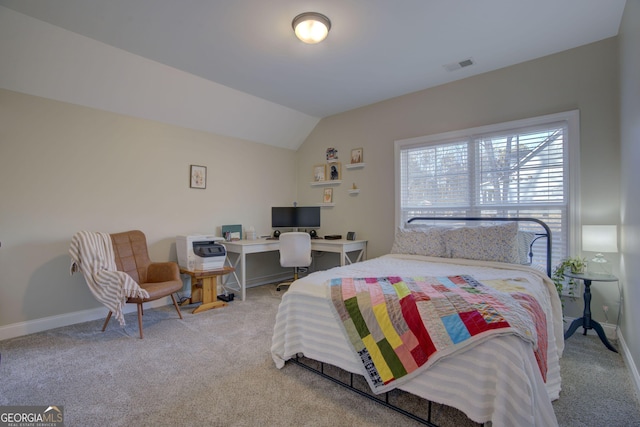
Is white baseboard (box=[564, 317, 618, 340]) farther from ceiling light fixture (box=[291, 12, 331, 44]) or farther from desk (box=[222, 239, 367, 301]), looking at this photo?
ceiling light fixture (box=[291, 12, 331, 44])

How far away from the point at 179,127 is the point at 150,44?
1.30 metres

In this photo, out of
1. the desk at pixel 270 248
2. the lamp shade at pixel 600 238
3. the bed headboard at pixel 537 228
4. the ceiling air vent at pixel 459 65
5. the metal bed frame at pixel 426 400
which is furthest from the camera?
the desk at pixel 270 248

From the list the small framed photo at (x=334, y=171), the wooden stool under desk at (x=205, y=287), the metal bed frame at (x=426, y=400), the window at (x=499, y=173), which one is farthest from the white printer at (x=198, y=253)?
the window at (x=499, y=173)

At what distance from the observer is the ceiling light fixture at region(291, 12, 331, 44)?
7.80ft

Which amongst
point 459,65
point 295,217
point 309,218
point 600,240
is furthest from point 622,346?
point 295,217

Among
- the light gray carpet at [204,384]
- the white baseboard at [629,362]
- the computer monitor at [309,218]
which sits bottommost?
the light gray carpet at [204,384]

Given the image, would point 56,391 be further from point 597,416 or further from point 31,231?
point 597,416

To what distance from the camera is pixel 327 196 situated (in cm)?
498

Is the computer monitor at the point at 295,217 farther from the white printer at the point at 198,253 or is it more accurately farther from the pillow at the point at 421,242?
the pillow at the point at 421,242

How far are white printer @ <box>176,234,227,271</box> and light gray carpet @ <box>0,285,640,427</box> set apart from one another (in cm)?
91

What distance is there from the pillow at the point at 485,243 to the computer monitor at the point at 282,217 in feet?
8.26

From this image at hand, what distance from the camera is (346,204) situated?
4750 mm

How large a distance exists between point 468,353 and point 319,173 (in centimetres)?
397

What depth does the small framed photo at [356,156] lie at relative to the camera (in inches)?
180
